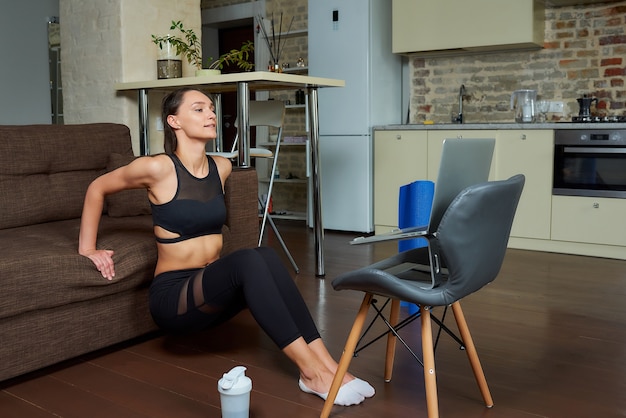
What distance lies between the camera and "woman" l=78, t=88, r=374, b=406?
2.64m

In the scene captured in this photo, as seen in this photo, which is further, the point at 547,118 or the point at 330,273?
the point at 547,118

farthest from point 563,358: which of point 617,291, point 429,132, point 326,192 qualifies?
point 326,192

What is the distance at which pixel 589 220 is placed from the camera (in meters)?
5.27

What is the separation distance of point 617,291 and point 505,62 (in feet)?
8.97

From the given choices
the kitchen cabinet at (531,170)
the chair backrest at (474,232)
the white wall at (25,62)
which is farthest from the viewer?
the white wall at (25,62)

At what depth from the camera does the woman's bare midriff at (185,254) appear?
9.64ft

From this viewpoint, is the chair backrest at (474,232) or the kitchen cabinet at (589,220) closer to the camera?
the chair backrest at (474,232)

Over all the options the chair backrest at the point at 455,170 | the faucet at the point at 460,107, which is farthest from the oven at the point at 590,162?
the chair backrest at the point at 455,170

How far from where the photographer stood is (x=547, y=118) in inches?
237

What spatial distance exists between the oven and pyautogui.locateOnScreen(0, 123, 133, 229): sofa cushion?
11.1 ft

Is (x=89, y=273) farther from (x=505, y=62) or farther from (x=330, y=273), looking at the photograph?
(x=505, y=62)

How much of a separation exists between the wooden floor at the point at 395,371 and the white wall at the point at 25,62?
5409mm

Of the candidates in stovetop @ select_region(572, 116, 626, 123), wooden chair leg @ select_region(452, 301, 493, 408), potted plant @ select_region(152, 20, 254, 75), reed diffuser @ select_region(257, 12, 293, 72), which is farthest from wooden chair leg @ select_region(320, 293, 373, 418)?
reed diffuser @ select_region(257, 12, 293, 72)

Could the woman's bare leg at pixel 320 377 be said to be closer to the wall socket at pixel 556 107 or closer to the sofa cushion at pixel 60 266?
the sofa cushion at pixel 60 266
